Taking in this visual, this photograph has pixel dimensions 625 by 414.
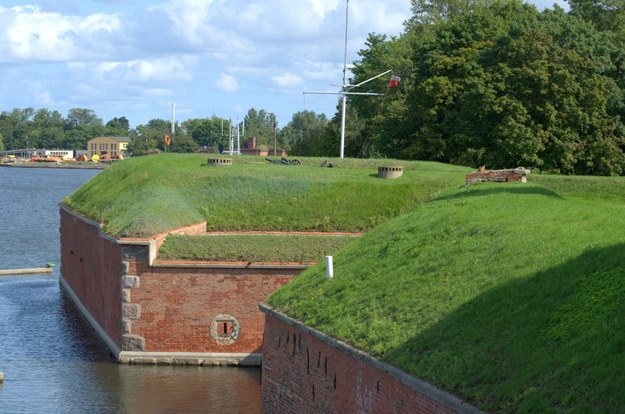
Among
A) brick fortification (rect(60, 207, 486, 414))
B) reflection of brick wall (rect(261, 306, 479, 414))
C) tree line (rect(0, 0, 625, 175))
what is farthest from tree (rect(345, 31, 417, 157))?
reflection of brick wall (rect(261, 306, 479, 414))

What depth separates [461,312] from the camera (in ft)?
49.7

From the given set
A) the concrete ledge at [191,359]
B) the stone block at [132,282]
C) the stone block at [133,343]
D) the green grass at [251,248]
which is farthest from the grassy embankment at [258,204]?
the concrete ledge at [191,359]

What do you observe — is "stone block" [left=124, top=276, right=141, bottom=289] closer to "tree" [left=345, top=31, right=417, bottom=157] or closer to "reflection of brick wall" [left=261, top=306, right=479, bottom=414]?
"reflection of brick wall" [left=261, top=306, right=479, bottom=414]

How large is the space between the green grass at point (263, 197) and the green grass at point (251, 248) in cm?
108

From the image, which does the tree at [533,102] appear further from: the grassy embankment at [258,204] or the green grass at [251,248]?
the green grass at [251,248]

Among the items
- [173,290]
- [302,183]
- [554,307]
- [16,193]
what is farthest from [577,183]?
[16,193]

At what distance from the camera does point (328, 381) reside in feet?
55.1

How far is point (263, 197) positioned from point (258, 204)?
1.50 ft

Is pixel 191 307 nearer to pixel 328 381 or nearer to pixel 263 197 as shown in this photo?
pixel 263 197

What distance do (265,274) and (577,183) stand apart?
10.4 metres

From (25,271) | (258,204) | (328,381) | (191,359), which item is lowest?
(25,271)

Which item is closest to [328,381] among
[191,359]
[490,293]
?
[490,293]

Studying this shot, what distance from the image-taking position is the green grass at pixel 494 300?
38.7 ft

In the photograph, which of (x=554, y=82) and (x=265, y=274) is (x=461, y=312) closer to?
(x=265, y=274)
